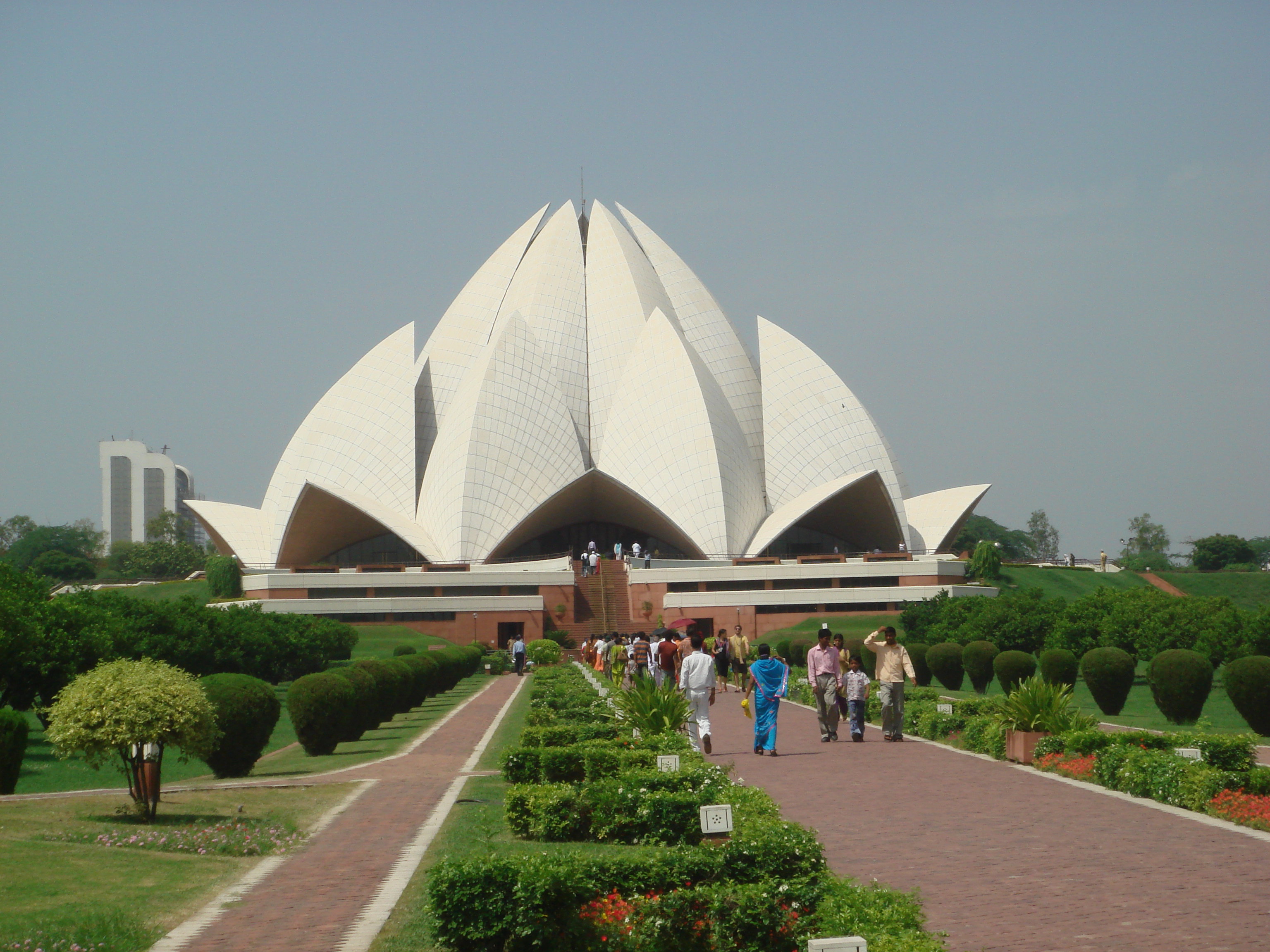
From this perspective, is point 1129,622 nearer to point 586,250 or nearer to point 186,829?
point 186,829

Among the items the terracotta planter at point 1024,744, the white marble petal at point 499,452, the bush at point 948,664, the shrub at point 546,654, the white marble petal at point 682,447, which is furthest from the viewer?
the white marble petal at point 682,447

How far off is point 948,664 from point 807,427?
100 ft

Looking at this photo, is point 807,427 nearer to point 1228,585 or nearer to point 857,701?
point 1228,585

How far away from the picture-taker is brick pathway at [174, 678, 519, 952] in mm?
5316

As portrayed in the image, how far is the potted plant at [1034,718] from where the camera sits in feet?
36.0

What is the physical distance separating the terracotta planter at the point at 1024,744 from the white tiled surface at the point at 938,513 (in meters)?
41.9

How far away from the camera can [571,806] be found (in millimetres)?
7648

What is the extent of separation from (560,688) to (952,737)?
16.8 ft

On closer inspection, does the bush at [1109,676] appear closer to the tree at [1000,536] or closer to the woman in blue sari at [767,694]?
the woman in blue sari at [767,694]

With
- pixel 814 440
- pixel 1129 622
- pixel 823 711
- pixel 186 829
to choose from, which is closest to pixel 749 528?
pixel 814 440

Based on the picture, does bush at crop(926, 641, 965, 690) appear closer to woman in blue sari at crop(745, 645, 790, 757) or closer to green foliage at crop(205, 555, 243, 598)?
woman in blue sari at crop(745, 645, 790, 757)

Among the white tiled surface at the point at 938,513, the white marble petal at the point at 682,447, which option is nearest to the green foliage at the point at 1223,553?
the white tiled surface at the point at 938,513

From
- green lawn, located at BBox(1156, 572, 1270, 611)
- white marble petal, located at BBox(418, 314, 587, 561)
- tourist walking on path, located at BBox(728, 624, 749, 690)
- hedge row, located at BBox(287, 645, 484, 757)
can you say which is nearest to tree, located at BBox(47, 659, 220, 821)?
hedge row, located at BBox(287, 645, 484, 757)

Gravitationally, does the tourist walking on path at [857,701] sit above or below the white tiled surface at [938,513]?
below
